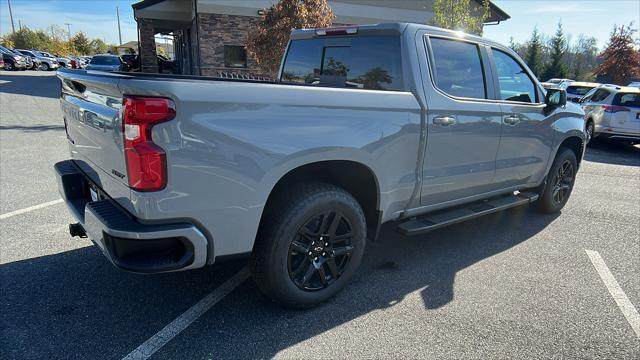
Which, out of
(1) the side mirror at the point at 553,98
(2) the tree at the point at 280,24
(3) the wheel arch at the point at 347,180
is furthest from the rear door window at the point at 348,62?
(2) the tree at the point at 280,24

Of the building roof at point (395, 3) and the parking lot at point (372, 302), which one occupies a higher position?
the building roof at point (395, 3)

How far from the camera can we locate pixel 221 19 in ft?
61.9

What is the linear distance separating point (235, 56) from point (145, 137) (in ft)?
60.9

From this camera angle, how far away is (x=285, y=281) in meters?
2.86

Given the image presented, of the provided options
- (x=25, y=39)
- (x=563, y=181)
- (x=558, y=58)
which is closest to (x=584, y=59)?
(x=558, y=58)

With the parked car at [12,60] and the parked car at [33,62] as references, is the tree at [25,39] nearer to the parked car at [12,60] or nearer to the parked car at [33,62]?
the parked car at [33,62]

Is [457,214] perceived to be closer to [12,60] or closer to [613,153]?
[613,153]

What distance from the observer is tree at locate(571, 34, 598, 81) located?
136ft

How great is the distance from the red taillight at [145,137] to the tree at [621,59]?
38068 millimetres

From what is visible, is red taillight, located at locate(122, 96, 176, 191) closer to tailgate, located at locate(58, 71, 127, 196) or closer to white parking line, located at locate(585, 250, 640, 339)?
tailgate, located at locate(58, 71, 127, 196)

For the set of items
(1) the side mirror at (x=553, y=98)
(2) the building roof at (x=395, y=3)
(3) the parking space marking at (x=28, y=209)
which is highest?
(2) the building roof at (x=395, y=3)

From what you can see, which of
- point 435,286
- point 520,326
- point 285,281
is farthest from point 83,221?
point 520,326

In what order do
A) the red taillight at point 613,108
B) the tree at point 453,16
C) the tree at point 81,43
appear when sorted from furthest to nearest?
the tree at point 81,43, the tree at point 453,16, the red taillight at point 613,108

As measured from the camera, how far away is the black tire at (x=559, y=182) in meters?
5.27
